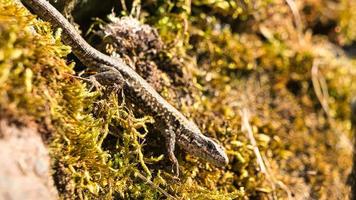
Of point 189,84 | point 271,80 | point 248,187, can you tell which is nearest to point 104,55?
point 189,84

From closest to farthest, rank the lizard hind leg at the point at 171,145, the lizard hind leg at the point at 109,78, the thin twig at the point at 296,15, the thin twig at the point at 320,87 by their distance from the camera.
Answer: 1. the lizard hind leg at the point at 109,78
2. the lizard hind leg at the point at 171,145
3. the thin twig at the point at 320,87
4. the thin twig at the point at 296,15

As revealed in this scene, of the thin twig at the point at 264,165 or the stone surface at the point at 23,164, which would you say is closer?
the stone surface at the point at 23,164

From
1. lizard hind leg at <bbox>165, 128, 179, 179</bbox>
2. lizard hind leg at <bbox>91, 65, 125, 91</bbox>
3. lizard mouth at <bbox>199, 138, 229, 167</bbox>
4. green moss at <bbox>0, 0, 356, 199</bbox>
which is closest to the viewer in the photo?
green moss at <bbox>0, 0, 356, 199</bbox>

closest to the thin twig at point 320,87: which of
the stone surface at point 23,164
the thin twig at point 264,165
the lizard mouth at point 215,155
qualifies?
the thin twig at point 264,165

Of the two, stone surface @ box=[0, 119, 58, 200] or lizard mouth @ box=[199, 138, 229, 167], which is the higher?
stone surface @ box=[0, 119, 58, 200]

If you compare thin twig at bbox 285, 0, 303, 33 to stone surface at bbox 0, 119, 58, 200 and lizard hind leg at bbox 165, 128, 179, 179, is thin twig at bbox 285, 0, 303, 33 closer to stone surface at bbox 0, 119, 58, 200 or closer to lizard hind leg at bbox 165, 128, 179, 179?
lizard hind leg at bbox 165, 128, 179, 179

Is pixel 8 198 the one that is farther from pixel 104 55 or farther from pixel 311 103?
pixel 311 103

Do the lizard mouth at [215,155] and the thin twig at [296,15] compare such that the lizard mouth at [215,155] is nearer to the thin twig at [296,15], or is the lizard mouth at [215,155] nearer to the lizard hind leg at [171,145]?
the lizard hind leg at [171,145]

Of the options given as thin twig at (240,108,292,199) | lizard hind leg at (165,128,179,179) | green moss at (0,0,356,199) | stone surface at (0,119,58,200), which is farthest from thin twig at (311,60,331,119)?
stone surface at (0,119,58,200)

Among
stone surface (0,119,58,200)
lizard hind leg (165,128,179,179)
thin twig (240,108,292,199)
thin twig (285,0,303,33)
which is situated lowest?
thin twig (240,108,292,199)
